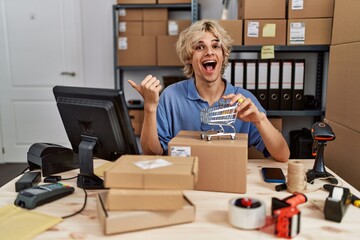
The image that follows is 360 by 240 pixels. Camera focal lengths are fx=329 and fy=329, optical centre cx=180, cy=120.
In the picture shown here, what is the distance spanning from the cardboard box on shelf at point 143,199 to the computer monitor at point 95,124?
0.94 feet

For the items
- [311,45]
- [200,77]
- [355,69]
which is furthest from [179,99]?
[311,45]

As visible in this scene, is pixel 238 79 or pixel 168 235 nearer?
pixel 168 235

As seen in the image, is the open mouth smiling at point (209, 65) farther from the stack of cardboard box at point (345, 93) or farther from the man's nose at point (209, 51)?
the stack of cardboard box at point (345, 93)

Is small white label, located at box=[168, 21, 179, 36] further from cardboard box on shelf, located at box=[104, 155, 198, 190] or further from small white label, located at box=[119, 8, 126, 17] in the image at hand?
cardboard box on shelf, located at box=[104, 155, 198, 190]

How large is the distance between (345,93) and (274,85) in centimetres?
89

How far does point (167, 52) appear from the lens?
2945 mm

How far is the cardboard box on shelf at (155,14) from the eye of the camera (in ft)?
9.68

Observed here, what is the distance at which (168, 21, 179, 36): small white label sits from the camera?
9.61 feet

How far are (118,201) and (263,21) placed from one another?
1941 mm

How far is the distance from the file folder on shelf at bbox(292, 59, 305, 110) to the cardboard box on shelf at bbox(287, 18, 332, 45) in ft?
0.49

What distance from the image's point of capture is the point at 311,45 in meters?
2.38

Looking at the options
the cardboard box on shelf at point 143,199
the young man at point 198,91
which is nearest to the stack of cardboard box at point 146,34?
the young man at point 198,91

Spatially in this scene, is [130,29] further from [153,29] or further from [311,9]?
[311,9]

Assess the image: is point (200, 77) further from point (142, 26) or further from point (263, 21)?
point (142, 26)
